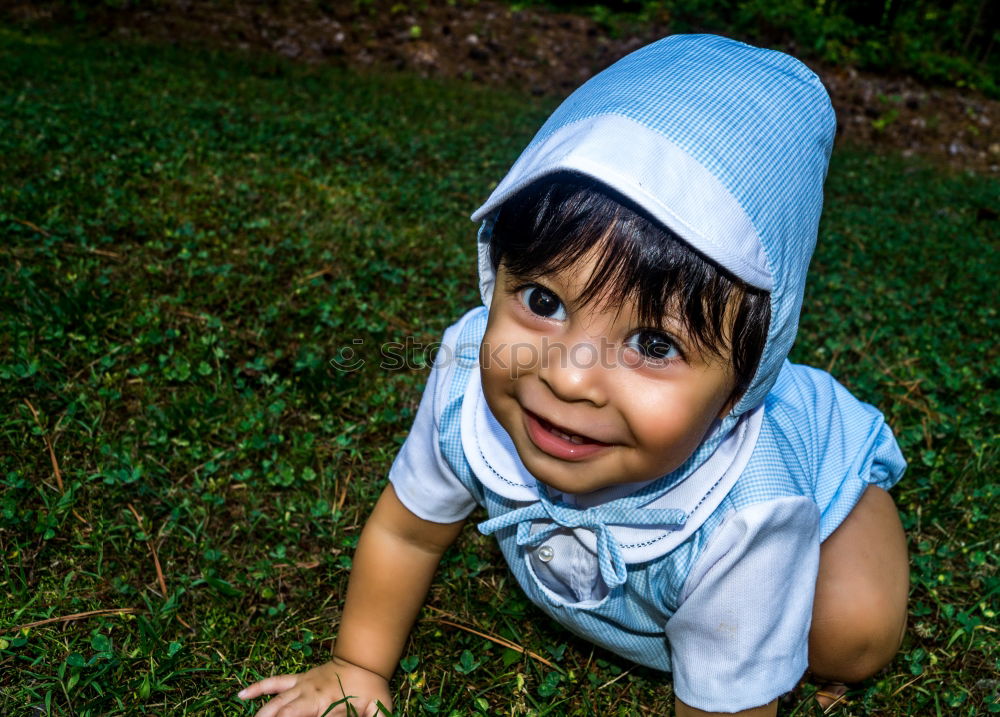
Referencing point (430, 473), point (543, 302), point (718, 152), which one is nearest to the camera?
point (718, 152)


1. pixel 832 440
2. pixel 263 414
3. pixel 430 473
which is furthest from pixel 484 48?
pixel 430 473

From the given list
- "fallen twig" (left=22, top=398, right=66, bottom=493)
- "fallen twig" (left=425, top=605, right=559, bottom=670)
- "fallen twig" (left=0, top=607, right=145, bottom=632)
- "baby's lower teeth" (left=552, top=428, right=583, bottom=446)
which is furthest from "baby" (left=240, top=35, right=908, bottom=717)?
"fallen twig" (left=22, top=398, right=66, bottom=493)

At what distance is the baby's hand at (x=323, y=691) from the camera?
2.01 metres

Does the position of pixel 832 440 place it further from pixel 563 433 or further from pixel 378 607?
pixel 378 607

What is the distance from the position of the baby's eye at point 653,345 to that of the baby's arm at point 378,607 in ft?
2.96

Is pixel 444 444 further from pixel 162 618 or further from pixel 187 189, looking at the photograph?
pixel 187 189

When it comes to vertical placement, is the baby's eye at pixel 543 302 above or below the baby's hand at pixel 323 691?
above

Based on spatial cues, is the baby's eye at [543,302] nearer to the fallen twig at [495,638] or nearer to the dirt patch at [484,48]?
the fallen twig at [495,638]

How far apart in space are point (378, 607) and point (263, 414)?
1.03m

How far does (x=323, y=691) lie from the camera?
2068 mm

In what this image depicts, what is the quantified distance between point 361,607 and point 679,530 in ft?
2.97

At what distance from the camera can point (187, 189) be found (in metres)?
4.38

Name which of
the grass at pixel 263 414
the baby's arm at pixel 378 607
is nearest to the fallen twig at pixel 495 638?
the grass at pixel 263 414

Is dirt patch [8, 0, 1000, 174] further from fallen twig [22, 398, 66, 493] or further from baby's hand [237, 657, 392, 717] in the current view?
baby's hand [237, 657, 392, 717]
